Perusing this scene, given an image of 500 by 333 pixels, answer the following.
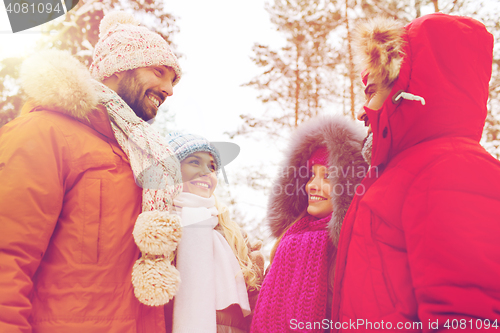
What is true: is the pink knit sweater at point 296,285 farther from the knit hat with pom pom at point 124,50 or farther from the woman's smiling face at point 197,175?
the knit hat with pom pom at point 124,50

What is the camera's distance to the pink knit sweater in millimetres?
2031

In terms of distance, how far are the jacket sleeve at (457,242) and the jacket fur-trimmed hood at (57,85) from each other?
1556 mm

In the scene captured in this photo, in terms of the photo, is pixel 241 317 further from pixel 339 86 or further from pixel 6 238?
pixel 339 86

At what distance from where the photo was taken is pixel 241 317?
7.54ft

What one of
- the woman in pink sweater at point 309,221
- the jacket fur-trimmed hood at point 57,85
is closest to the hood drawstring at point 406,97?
the woman in pink sweater at point 309,221

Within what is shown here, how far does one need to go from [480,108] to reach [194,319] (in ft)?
6.04

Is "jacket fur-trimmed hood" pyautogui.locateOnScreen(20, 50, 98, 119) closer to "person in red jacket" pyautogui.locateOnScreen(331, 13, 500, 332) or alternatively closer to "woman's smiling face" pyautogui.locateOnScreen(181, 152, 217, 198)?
"woman's smiling face" pyautogui.locateOnScreen(181, 152, 217, 198)

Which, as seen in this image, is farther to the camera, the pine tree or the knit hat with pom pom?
the pine tree

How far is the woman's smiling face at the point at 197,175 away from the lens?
247 centimetres

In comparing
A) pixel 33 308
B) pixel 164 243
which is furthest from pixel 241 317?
pixel 33 308

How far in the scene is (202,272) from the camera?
2.08 m

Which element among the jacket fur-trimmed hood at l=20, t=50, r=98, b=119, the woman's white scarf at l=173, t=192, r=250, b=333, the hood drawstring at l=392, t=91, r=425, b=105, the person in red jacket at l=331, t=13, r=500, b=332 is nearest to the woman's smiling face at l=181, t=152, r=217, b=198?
the woman's white scarf at l=173, t=192, r=250, b=333

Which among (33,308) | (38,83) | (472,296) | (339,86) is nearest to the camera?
(472,296)

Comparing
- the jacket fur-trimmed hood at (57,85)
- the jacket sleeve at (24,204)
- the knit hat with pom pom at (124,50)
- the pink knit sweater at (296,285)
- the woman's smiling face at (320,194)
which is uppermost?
the knit hat with pom pom at (124,50)
